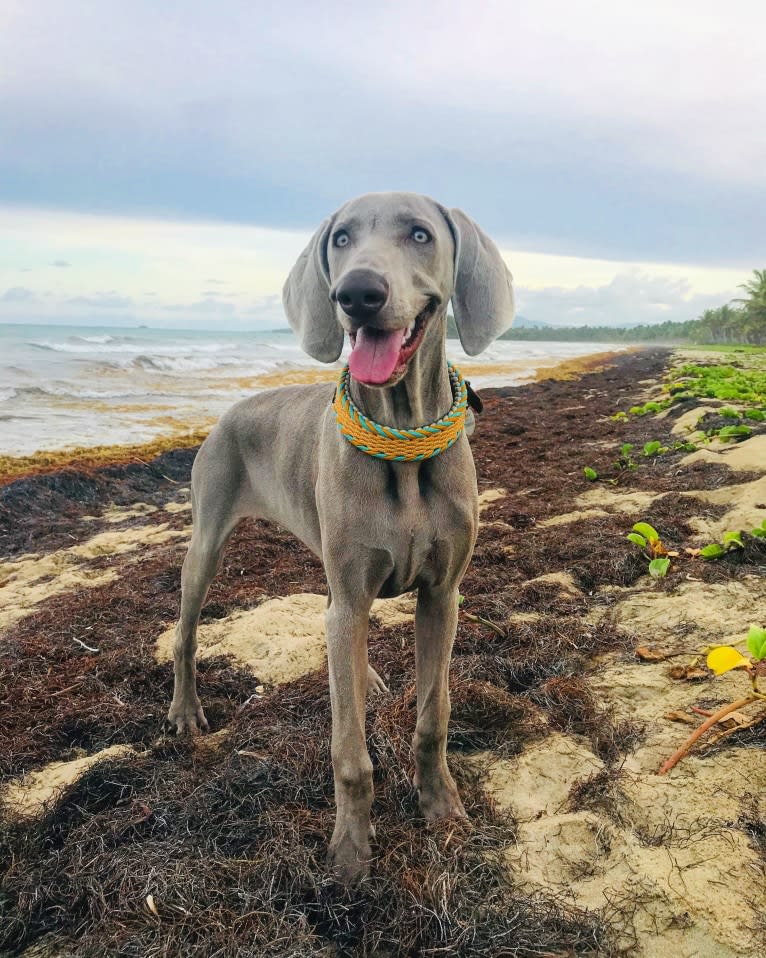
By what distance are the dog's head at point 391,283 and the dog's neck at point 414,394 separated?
0.29ft

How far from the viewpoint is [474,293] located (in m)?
2.61

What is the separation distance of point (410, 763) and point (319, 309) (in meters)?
1.82

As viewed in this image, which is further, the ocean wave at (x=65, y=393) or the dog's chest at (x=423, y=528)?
the ocean wave at (x=65, y=393)

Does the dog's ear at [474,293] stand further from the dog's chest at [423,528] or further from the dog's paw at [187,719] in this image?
the dog's paw at [187,719]

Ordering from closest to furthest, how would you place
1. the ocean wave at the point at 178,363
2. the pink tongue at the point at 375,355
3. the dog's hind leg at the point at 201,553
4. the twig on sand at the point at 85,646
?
1. the pink tongue at the point at 375,355
2. the dog's hind leg at the point at 201,553
3. the twig on sand at the point at 85,646
4. the ocean wave at the point at 178,363

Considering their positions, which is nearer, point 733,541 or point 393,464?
point 393,464

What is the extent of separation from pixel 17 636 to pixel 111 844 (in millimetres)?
2389

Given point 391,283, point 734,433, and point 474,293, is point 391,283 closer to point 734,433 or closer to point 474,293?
point 474,293

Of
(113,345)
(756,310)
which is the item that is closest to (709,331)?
(756,310)

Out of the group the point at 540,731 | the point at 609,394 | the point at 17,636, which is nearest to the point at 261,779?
the point at 540,731

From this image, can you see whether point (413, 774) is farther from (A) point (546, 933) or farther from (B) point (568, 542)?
(B) point (568, 542)

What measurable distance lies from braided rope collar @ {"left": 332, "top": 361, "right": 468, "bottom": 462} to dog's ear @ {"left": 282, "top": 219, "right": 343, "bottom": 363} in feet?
0.81

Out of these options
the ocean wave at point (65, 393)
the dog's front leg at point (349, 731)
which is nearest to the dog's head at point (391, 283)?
the dog's front leg at point (349, 731)

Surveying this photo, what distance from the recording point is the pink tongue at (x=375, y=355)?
7.08 feet
